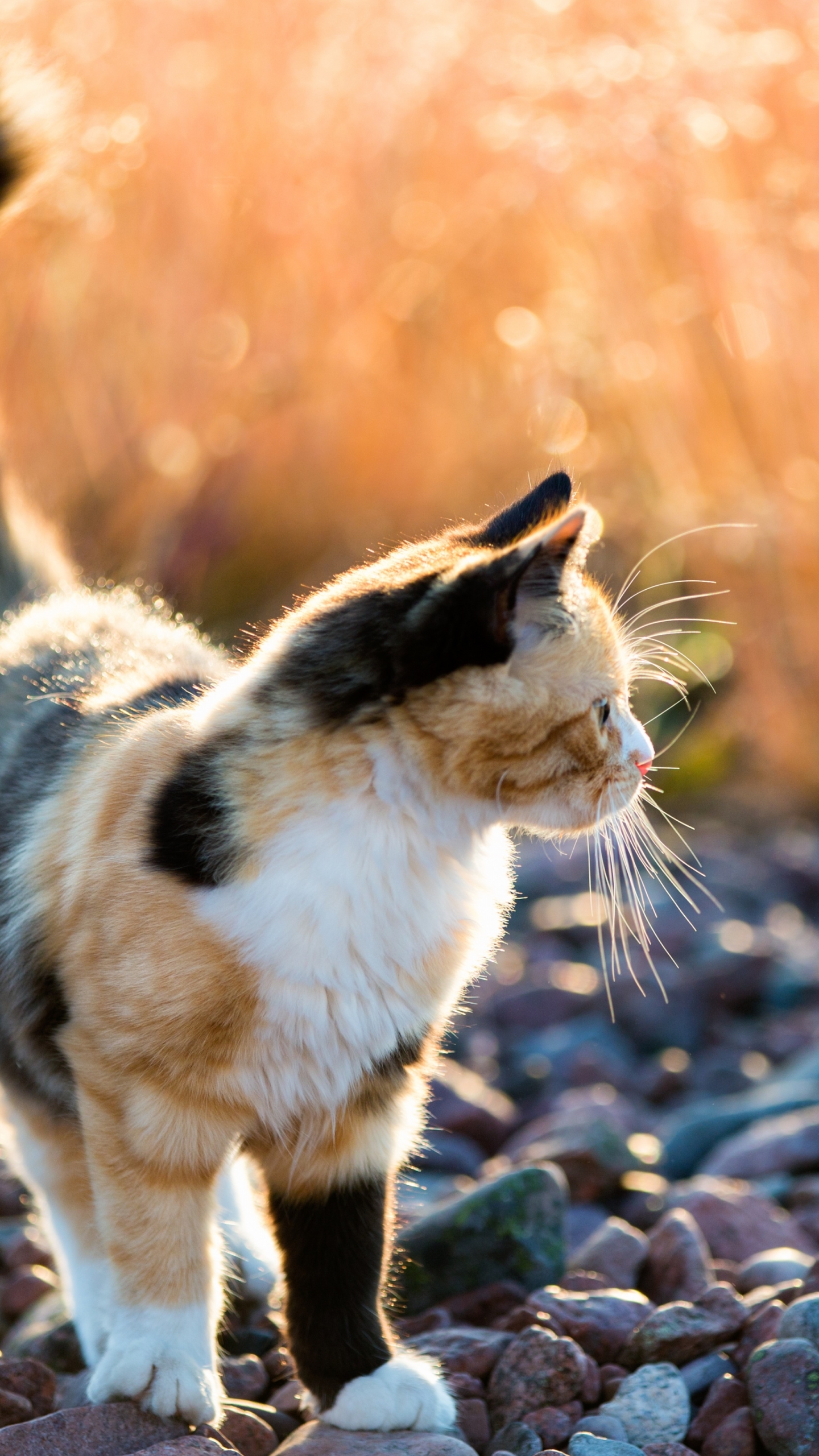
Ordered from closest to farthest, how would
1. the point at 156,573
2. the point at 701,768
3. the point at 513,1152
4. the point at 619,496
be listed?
1. the point at 513,1152
2. the point at 619,496
3. the point at 156,573
4. the point at 701,768

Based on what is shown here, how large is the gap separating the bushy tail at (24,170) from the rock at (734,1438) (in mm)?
1464

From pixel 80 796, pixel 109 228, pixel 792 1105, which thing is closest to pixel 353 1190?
pixel 80 796

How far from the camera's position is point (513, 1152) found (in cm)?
221

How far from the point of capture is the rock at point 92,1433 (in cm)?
127

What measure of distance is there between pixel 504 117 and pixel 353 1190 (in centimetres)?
232

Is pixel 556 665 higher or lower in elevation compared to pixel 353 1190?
higher

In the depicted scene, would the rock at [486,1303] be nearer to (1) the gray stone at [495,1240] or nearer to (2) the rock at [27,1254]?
(1) the gray stone at [495,1240]

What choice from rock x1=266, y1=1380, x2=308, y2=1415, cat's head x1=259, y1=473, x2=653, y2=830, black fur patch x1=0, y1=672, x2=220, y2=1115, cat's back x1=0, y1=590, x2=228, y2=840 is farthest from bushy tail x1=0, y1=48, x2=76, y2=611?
rock x1=266, y1=1380, x2=308, y2=1415

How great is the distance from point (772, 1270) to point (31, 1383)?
914 millimetres

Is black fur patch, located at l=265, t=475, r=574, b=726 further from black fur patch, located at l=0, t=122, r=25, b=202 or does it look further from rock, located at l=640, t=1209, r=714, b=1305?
black fur patch, located at l=0, t=122, r=25, b=202

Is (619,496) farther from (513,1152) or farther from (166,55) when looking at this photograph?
(513,1152)

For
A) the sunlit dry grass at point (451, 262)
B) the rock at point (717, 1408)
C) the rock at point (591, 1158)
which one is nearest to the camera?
the rock at point (717, 1408)

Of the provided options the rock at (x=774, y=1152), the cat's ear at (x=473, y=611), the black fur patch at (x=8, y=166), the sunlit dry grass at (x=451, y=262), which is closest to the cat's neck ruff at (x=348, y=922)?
the cat's ear at (x=473, y=611)

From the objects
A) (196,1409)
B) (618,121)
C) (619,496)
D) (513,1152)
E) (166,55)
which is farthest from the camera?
(619,496)
